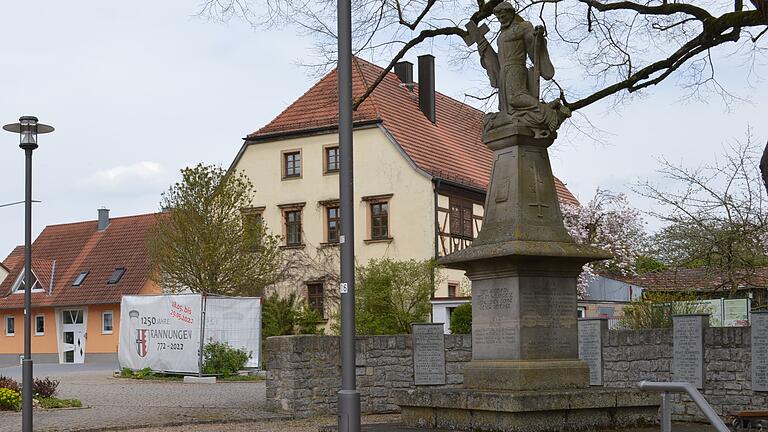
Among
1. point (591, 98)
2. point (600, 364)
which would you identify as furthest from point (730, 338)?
point (591, 98)

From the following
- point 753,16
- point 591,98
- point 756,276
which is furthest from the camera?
point 756,276

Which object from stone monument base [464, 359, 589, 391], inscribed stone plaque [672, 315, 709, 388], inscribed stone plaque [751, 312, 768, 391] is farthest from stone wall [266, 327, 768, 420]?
stone monument base [464, 359, 589, 391]

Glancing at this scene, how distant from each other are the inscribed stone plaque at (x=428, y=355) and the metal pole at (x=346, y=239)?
9.21 m

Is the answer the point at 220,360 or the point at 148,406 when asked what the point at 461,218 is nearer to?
the point at 220,360

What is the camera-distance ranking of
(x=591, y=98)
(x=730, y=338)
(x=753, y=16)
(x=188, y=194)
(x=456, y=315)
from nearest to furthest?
(x=753, y=16), (x=730, y=338), (x=591, y=98), (x=456, y=315), (x=188, y=194)

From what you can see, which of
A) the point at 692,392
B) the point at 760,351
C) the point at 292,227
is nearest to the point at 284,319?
the point at 292,227

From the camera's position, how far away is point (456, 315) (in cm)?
2964

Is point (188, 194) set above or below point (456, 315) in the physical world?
above

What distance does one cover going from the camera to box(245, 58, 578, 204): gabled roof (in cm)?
4009

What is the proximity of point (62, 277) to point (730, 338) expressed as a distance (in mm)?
43202

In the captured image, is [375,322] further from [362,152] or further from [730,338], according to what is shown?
[730,338]

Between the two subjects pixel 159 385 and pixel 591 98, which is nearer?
pixel 591 98

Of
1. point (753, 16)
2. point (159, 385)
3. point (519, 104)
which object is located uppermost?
point (753, 16)

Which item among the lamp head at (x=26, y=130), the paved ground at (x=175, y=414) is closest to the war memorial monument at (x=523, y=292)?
the paved ground at (x=175, y=414)
